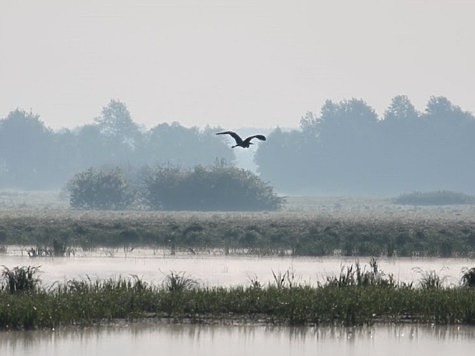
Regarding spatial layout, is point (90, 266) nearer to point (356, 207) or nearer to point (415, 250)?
point (415, 250)

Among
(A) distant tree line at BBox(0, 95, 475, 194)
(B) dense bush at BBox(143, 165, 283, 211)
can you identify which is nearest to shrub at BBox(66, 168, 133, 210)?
(B) dense bush at BBox(143, 165, 283, 211)

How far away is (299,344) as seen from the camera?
2556 centimetres

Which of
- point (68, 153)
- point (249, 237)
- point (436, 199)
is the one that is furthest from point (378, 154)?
point (249, 237)

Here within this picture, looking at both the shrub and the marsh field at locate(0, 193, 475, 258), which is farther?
the shrub

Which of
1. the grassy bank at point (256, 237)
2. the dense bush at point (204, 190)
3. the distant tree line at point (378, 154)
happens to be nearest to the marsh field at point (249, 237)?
the grassy bank at point (256, 237)

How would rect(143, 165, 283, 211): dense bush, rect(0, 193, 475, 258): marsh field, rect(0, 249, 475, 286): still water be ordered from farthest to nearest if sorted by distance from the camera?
Answer: 1. rect(143, 165, 283, 211): dense bush
2. rect(0, 193, 475, 258): marsh field
3. rect(0, 249, 475, 286): still water

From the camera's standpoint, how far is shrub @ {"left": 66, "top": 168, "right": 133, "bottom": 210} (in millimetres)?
106438

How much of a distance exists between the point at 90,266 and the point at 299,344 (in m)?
15.8

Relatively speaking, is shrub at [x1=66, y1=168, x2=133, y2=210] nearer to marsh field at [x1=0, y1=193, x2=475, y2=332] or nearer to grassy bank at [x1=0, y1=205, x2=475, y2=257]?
marsh field at [x1=0, y1=193, x2=475, y2=332]

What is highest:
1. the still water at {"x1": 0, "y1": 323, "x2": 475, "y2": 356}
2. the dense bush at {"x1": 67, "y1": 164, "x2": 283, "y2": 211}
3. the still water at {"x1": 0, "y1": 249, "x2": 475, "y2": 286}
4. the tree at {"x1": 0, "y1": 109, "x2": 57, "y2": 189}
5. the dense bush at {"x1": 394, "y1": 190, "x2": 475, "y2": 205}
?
the tree at {"x1": 0, "y1": 109, "x2": 57, "y2": 189}

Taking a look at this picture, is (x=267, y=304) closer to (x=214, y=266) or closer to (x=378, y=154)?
(x=214, y=266)

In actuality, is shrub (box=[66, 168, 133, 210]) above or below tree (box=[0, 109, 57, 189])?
below

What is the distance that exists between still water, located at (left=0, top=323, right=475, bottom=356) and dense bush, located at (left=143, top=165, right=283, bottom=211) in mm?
77417

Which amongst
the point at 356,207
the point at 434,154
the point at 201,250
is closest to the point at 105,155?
the point at 434,154
